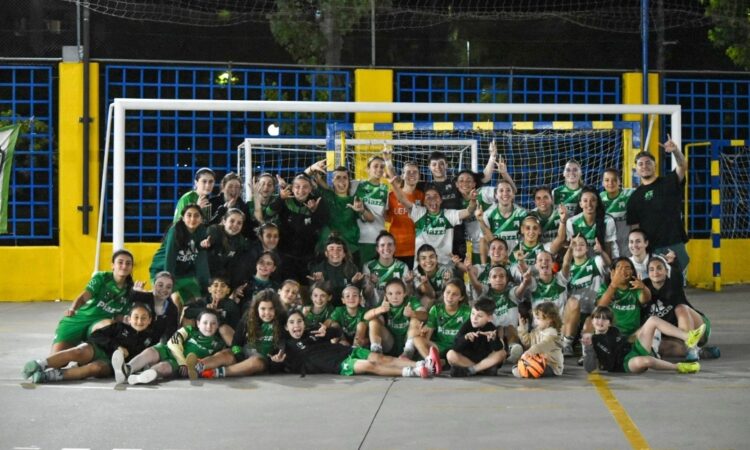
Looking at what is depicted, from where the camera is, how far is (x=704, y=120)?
58.3 feet

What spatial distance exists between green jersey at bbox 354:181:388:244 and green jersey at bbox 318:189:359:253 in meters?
0.09

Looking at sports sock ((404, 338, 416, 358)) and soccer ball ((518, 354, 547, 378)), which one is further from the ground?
sports sock ((404, 338, 416, 358))

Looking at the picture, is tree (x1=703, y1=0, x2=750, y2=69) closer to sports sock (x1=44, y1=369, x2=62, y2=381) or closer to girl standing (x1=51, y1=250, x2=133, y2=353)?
girl standing (x1=51, y1=250, x2=133, y2=353)

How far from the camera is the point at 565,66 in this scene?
1756 centimetres

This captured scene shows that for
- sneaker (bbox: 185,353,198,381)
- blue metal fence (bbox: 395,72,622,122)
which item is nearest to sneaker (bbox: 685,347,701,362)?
sneaker (bbox: 185,353,198,381)

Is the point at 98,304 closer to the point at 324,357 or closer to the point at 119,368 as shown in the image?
the point at 119,368

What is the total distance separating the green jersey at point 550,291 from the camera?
10.2m

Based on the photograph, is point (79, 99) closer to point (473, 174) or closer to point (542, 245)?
point (473, 174)

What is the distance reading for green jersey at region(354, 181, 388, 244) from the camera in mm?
11102

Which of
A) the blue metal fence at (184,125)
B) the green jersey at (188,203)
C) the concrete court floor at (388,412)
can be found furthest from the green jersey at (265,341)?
the blue metal fence at (184,125)

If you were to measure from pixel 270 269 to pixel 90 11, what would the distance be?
8.00m

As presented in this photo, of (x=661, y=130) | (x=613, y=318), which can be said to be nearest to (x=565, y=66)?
(x=661, y=130)

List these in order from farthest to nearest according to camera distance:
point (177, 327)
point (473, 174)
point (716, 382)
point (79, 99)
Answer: point (79, 99), point (473, 174), point (177, 327), point (716, 382)

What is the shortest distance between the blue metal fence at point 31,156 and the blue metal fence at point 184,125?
2.95ft
